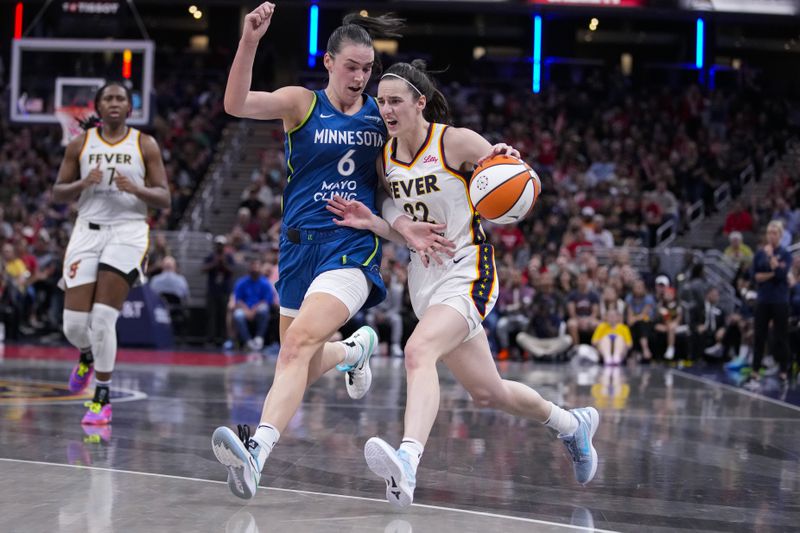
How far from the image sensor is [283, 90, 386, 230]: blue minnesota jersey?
540 centimetres

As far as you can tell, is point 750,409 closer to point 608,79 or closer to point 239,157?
point 239,157

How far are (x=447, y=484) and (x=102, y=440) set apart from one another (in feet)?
7.89

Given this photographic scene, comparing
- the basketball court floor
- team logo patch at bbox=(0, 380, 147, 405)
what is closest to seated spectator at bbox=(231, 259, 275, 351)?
the basketball court floor

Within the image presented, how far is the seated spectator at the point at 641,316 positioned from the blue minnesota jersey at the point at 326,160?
1141 centimetres

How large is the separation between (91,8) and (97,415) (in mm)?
11669

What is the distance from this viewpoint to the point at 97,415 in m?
7.35

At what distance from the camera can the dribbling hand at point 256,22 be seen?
16.1 ft

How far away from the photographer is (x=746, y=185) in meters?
23.7

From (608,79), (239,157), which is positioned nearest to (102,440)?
(239,157)

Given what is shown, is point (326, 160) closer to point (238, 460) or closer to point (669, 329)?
point (238, 460)

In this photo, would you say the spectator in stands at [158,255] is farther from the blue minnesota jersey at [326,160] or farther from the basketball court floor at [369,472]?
the blue minnesota jersey at [326,160]

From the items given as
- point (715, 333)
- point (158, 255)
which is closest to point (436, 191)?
point (715, 333)

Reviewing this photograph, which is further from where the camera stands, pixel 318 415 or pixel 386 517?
pixel 318 415

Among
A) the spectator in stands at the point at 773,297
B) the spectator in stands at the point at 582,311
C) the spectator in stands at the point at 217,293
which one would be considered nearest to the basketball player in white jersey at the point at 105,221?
the spectator in stands at the point at 773,297
